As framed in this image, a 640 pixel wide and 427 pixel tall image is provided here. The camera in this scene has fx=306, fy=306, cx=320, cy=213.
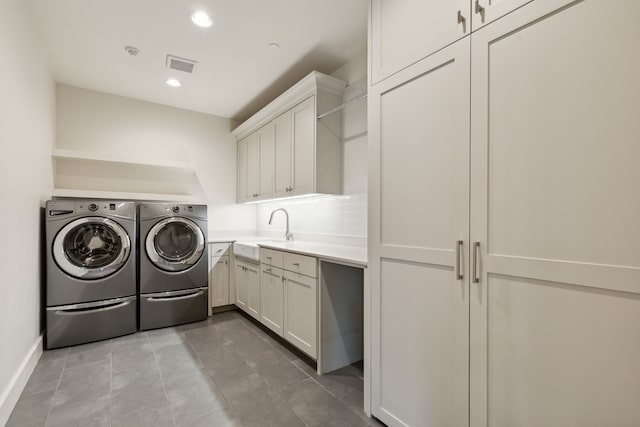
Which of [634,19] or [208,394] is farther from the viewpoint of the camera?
[208,394]

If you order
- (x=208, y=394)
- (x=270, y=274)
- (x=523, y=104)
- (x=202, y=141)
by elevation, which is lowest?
(x=208, y=394)

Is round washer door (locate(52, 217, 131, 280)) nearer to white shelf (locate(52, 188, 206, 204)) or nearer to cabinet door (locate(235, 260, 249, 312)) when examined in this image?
white shelf (locate(52, 188, 206, 204))

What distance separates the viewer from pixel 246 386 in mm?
2115

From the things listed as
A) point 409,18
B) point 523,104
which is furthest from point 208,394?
point 409,18

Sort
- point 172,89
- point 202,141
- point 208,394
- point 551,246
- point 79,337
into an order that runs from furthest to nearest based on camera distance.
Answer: point 202,141 → point 172,89 → point 79,337 → point 208,394 → point 551,246

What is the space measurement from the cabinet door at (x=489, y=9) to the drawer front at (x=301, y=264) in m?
1.67

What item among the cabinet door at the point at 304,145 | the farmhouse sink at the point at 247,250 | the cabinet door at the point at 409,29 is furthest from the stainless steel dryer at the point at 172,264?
the cabinet door at the point at 409,29

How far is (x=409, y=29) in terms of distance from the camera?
1556 millimetres

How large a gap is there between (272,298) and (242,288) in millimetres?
803

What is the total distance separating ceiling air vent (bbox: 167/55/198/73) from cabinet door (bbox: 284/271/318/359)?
84.7 inches

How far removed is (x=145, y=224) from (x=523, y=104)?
3.37 meters

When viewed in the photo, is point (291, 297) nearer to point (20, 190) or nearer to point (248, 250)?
point (248, 250)

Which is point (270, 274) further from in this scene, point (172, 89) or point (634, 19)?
point (634, 19)

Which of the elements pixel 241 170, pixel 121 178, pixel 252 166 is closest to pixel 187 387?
pixel 252 166
